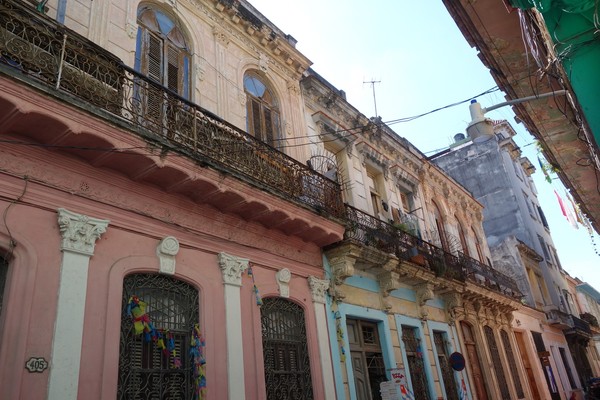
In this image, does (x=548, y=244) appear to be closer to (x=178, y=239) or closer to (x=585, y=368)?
(x=585, y=368)

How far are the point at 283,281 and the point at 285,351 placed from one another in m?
1.12

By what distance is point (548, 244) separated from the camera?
90.1 feet

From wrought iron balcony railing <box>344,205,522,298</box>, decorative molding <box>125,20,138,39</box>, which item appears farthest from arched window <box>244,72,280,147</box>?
decorative molding <box>125,20,138,39</box>

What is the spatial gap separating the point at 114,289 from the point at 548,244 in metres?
27.8

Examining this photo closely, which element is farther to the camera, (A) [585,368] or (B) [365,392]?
(A) [585,368]

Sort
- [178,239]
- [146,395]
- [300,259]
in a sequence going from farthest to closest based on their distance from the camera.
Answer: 1. [300,259]
2. [178,239]
3. [146,395]

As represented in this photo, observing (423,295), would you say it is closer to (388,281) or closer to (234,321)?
(388,281)

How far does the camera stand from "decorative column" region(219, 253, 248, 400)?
20.5ft

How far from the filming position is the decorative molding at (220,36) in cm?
901

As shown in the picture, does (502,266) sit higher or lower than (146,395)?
higher

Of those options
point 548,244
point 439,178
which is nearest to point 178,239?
point 439,178

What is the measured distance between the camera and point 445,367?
11719 millimetres

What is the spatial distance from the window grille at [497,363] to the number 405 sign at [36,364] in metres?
12.9

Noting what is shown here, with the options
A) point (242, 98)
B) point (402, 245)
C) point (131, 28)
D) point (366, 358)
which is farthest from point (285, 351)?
point (131, 28)
